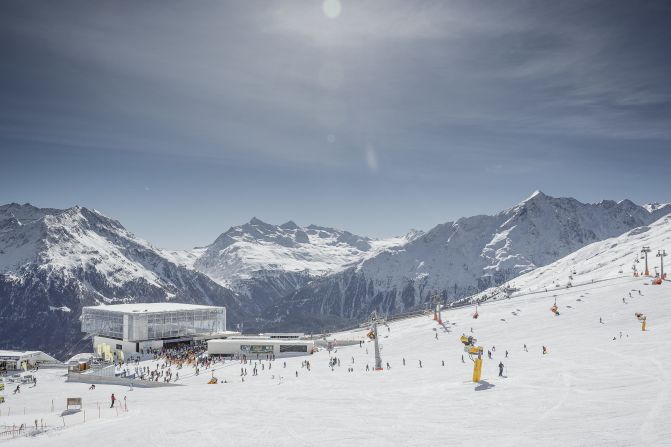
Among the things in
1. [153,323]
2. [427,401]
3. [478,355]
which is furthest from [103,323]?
[427,401]

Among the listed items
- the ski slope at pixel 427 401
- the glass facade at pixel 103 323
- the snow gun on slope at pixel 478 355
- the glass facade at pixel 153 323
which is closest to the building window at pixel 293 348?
the ski slope at pixel 427 401

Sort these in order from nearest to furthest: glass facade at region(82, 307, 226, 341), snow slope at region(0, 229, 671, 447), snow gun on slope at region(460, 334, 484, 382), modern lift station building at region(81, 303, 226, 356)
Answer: snow slope at region(0, 229, 671, 447) → snow gun on slope at region(460, 334, 484, 382) → modern lift station building at region(81, 303, 226, 356) → glass facade at region(82, 307, 226, 341)

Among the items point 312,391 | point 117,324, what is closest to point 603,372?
point 312,391

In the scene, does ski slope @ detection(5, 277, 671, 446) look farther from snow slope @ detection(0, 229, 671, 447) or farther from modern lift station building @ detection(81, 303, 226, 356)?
modern lift station building @ detection(81, 303, 226, 356)

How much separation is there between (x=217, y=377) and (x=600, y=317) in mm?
56983

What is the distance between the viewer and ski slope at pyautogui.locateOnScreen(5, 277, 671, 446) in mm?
27422

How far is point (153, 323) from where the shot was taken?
109875 millimetres

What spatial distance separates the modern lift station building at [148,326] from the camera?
4225 inches

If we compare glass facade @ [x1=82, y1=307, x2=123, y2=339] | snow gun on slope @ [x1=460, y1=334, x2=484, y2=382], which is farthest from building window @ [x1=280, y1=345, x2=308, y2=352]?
glass facade @ [x1=82, y1=307, x2=123, y2=339]

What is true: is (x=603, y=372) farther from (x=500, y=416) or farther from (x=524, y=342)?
(x=524, y=342)

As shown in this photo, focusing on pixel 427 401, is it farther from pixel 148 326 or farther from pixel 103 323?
pixel 103 323

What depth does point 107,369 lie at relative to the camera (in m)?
65.4

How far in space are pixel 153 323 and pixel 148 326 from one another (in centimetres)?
132

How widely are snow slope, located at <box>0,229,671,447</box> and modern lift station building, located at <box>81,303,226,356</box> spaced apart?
33.7m
